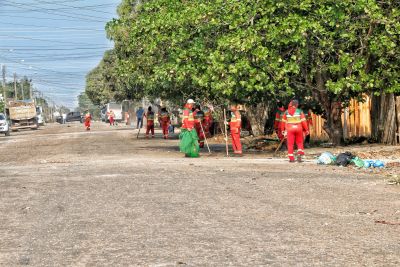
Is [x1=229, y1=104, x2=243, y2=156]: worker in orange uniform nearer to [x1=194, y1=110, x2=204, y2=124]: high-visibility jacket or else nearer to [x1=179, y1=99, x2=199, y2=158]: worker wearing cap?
[x1=179, y1=99, x2=199, y2=158]: worker wearing cap

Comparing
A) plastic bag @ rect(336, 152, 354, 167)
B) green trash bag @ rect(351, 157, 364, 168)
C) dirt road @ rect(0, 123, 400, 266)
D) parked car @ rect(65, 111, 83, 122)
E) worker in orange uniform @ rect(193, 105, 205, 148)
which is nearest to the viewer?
dirt road @ rect(0, 123, 400, 266)

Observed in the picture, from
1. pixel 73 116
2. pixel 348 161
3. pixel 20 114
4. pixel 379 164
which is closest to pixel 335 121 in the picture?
pixel 348 161

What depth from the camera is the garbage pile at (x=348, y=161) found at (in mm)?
→ 19078

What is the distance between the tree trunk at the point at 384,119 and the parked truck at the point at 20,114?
53.8 meters

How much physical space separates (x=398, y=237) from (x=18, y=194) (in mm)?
7240

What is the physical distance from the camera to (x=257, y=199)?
1264 centimetres

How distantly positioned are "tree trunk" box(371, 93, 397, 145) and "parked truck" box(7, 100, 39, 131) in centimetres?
5382

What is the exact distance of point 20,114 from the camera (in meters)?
76.9

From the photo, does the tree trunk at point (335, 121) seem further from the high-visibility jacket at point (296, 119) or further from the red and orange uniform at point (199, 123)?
the high-visibility jacket at point (296, 119)

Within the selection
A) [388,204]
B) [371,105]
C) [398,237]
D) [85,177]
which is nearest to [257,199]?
[388,204]

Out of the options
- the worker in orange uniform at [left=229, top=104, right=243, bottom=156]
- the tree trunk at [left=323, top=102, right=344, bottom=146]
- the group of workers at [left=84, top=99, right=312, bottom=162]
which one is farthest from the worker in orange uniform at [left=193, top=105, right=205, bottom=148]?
the tree trunk at [left=323, top=102, right=344, bottom=146]

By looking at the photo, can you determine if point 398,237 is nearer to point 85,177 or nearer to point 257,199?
point 257,199

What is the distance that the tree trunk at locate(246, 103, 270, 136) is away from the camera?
3803 cm

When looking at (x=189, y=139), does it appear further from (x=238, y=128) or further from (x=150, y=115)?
(x=150, y=115)
